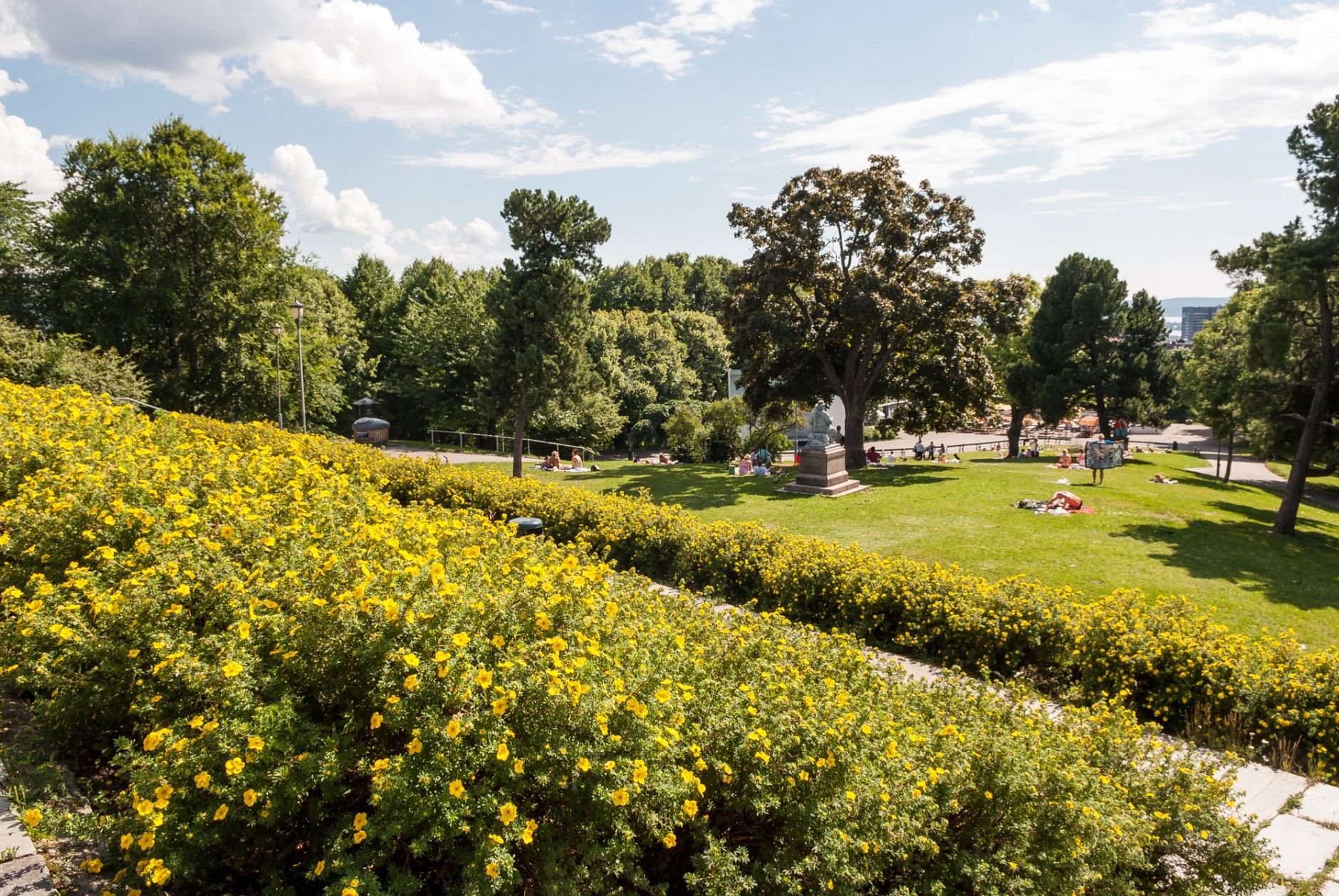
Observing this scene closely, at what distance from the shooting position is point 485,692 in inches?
121

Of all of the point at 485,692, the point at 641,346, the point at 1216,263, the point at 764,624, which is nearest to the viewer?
the point at 485,692

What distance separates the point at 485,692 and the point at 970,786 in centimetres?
264

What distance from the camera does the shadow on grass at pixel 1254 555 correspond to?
39.3 feet

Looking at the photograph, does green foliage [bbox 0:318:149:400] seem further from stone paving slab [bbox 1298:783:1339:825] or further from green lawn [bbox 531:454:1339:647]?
stone paving slab [bbox 1298:783:1339:825]

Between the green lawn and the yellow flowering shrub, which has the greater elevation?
the yellow flowering shrub

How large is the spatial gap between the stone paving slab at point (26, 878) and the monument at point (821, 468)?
16247mm

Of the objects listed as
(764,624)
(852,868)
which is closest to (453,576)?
(852,868)

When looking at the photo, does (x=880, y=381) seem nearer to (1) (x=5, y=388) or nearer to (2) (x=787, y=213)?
(2) (x=787, y=213)

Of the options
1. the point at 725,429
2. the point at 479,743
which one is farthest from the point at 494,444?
the point at 479,743

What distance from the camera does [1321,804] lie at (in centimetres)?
540

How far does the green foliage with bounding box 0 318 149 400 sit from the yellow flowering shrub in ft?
52.1

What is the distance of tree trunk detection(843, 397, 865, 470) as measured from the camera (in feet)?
76.2

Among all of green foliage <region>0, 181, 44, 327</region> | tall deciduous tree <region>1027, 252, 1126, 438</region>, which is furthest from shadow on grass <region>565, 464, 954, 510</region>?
green foliage <region>0, 181, 44, 327</region>

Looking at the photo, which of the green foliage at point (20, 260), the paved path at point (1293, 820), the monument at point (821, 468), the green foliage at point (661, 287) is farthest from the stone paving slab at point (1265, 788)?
the green foliage at point (661, 287)
